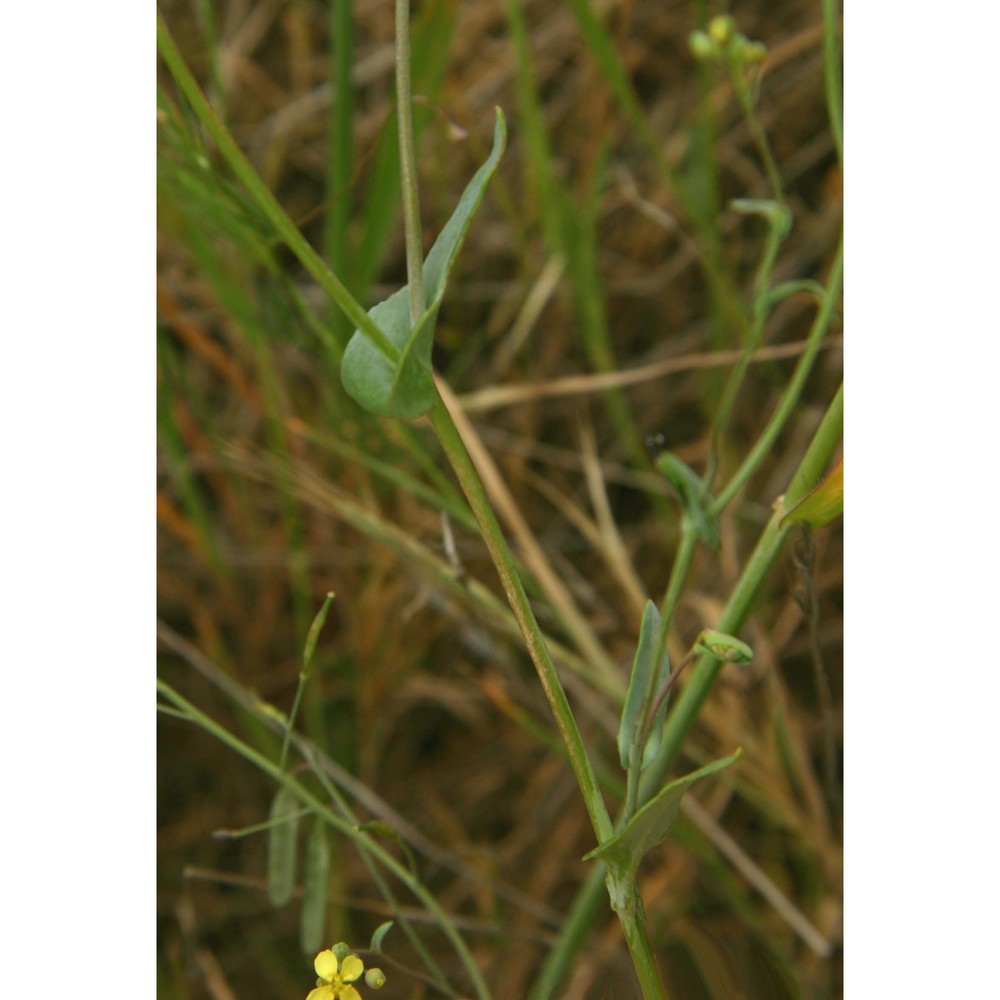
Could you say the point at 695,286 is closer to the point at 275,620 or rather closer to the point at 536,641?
the point at 275,620

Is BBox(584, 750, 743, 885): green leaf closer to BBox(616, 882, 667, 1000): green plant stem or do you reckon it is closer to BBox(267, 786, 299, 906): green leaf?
BBox(616, 882, 667, 1000): green plant stem

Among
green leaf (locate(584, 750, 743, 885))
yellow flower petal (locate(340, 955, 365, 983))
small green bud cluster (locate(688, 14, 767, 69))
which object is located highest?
small green bud cluster (locate(688, 14, 767, 69))

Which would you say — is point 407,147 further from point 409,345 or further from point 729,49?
point 729,49

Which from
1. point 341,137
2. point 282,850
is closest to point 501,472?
point 341,137

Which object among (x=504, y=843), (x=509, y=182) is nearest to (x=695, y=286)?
(x=509, y=182)

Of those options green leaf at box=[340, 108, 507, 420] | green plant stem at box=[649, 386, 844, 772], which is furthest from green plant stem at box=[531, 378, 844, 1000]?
green leaf at box=[340, 108, 507, 420]

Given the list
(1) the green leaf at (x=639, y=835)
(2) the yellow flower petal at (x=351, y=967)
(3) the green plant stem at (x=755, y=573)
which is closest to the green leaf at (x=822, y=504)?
(3) the green plant stem at (x=755, y=573)
